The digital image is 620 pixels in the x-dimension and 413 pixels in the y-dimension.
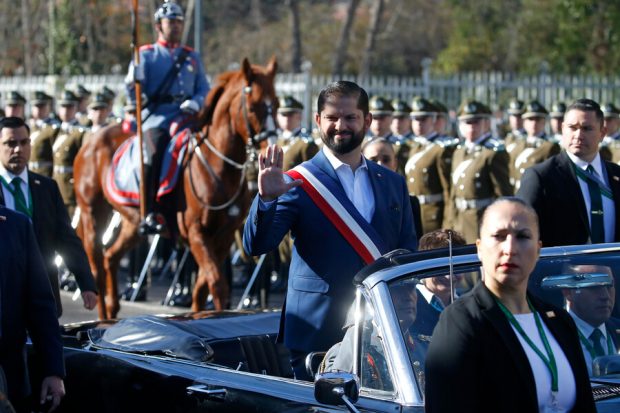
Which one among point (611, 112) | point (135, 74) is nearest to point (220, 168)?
point (135, 74)

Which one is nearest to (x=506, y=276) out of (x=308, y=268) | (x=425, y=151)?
(x=308, y=268)

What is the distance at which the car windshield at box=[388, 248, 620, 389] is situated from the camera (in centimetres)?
506

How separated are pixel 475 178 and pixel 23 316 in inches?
310

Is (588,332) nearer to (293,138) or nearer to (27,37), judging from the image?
(293,138)

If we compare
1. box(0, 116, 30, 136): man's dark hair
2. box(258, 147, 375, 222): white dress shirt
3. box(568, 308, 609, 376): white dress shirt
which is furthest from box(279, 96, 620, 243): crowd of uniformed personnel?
box(568, 308, 609, 376): white dress shirt

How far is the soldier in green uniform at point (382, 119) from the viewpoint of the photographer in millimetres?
15000

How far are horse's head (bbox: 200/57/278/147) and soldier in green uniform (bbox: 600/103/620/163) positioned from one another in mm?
4499

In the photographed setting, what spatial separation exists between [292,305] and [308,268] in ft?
0.57

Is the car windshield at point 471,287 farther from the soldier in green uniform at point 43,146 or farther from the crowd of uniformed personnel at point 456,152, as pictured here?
the soldier in green uniform at point 43,146

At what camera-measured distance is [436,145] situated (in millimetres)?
14188

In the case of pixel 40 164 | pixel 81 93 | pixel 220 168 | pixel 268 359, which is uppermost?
pixel 81 93

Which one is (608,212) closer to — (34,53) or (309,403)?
(309,403)

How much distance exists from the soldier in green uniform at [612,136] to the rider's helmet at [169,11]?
4836 mm

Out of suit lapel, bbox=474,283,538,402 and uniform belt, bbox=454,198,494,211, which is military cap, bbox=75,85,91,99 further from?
suit lapel, bbox=474,283,538,402
